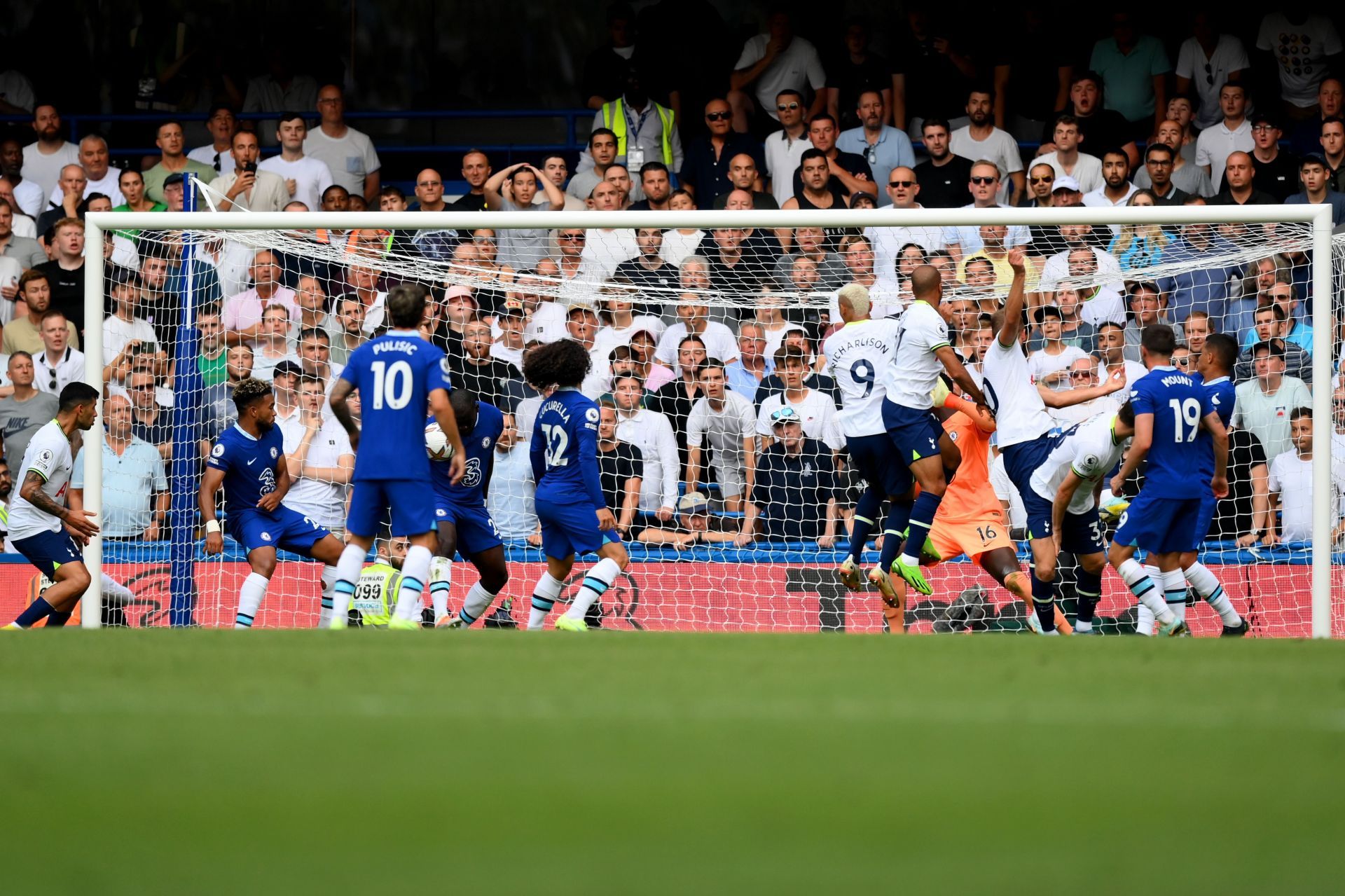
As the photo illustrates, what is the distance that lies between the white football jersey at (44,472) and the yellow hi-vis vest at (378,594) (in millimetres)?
1840

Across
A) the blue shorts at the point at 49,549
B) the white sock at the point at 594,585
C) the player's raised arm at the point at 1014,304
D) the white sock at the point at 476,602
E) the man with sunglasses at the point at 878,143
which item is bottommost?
the white sock at the point at 476,602

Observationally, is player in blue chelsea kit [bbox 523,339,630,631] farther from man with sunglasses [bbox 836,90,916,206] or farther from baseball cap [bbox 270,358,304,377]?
man with sunglasses [bbox 836,90,916,206]

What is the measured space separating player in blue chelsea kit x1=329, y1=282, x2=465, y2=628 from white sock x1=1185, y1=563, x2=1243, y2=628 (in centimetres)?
428

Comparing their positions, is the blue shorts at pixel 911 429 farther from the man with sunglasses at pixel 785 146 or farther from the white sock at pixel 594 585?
the man with sunglasses at pixel 785 146

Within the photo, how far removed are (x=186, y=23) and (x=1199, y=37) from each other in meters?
9.23

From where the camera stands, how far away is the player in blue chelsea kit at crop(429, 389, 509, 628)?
8.77 meters

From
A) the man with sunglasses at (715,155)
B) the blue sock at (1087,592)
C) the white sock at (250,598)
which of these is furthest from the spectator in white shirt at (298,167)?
the blue sock at (1087,592)

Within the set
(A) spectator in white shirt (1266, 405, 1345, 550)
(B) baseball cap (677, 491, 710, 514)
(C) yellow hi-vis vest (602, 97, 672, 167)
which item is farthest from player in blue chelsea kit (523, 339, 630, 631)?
(C) yellow hi-vis vest (602, 97, 672, 167)

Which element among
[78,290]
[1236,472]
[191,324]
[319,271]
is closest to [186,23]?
[78,290]

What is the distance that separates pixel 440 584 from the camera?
350 inches

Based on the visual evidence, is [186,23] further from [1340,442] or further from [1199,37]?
[1340,442]

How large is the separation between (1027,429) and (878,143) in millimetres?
3770

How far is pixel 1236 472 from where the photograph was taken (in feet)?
31.5

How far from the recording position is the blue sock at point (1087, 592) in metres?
9.05
